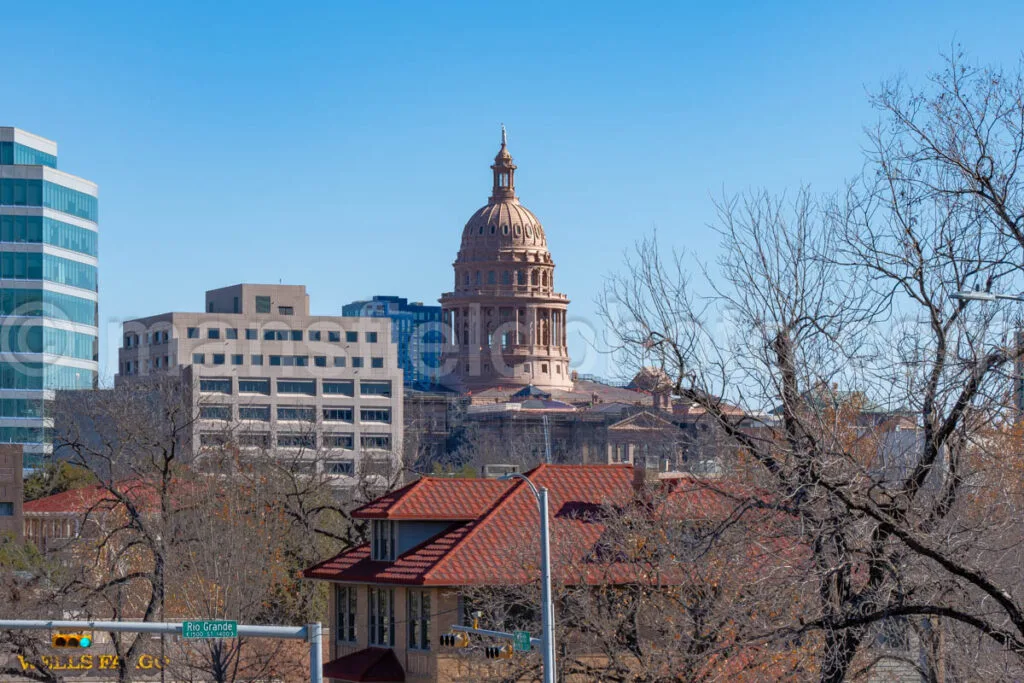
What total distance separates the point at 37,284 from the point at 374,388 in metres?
56.1

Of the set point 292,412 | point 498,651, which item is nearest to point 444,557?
point 498,651

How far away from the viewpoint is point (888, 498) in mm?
20828

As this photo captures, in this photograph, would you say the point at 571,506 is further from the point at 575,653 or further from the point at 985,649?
the point at 985,649

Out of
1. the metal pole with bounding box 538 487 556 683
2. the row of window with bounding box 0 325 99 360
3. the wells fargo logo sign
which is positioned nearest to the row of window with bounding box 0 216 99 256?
the row of window with bounding box 0 325 99 360

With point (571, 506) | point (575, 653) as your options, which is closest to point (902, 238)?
point (575, 653)

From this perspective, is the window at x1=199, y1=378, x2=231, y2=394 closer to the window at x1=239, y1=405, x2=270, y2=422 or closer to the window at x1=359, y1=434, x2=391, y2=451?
the window at x1=239, y1=405, x2=270, y2=422

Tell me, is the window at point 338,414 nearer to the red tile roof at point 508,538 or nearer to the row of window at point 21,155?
the row of window at point 21,155

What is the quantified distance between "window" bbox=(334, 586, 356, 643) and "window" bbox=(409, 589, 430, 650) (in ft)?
13.1

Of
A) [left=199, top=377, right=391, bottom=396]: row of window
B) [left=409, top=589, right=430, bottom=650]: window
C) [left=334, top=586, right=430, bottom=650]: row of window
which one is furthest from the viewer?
[left=199, top=377, right=391, bottom=396]: row of window

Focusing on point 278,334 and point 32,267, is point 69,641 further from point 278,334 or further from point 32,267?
point 278,334

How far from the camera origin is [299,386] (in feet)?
577

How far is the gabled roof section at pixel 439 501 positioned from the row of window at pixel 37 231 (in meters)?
81.5

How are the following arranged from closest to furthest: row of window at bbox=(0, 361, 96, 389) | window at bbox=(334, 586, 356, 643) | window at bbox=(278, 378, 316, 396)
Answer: window at bbox=(334, 586, 356, 643) < row of window at bbox=(0, 361, 96, 389) < window at bbox=(278, 378, 316, 396)

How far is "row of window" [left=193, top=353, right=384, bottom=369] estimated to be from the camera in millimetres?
174625
